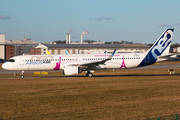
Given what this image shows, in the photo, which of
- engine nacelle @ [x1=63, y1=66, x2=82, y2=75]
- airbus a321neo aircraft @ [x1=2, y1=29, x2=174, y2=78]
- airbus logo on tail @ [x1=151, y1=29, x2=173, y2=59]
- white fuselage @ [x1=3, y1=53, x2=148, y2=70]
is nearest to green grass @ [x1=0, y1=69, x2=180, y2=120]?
engine nacelle @ [x1=63, y1=66, x2=82, y2=75]

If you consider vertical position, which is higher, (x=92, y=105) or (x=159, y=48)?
(x=159, y=48)

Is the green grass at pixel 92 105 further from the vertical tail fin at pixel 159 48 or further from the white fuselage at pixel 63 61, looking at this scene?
the vertical tail fin at pixel 159 48

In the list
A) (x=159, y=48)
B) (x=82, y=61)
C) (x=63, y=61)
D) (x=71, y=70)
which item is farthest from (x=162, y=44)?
(x=63, y=61)

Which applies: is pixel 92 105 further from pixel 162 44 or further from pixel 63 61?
pixel 162 44

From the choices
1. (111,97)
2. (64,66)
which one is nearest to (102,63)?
(64,66)

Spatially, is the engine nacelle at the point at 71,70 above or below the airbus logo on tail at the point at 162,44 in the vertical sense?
below

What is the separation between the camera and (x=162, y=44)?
43.6m

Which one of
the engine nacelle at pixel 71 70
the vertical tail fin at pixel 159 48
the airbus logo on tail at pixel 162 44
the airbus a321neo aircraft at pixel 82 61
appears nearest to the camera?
the engine nacelle at pixel 71 70

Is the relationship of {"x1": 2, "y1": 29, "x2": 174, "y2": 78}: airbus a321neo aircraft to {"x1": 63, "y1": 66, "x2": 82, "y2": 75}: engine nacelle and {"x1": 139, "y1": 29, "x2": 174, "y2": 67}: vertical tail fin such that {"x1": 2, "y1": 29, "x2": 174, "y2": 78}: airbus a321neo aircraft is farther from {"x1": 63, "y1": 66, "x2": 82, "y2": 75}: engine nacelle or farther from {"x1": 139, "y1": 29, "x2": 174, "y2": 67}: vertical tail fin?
{"x1": 63, "y1": 66, "x2": 82, "y2": 75}: engine nacelle

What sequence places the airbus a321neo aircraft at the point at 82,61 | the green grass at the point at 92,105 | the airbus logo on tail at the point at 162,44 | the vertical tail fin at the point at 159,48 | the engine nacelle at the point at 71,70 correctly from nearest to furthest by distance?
the green grass at the point at 92,105
the engine nacelle at the point at 71,70
the airbus a321neo aircraft at the point at 82,61
the vertical tail fin at the point at 159,48
the airbus logo on tail at the point at 162,44

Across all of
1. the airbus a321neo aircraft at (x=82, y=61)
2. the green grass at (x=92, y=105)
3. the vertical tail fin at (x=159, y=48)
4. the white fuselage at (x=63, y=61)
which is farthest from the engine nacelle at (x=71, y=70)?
the green grass at (x=92, y=105)

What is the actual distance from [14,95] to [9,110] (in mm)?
6180

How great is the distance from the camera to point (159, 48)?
1708 inches

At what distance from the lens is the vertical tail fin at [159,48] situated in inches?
1677
